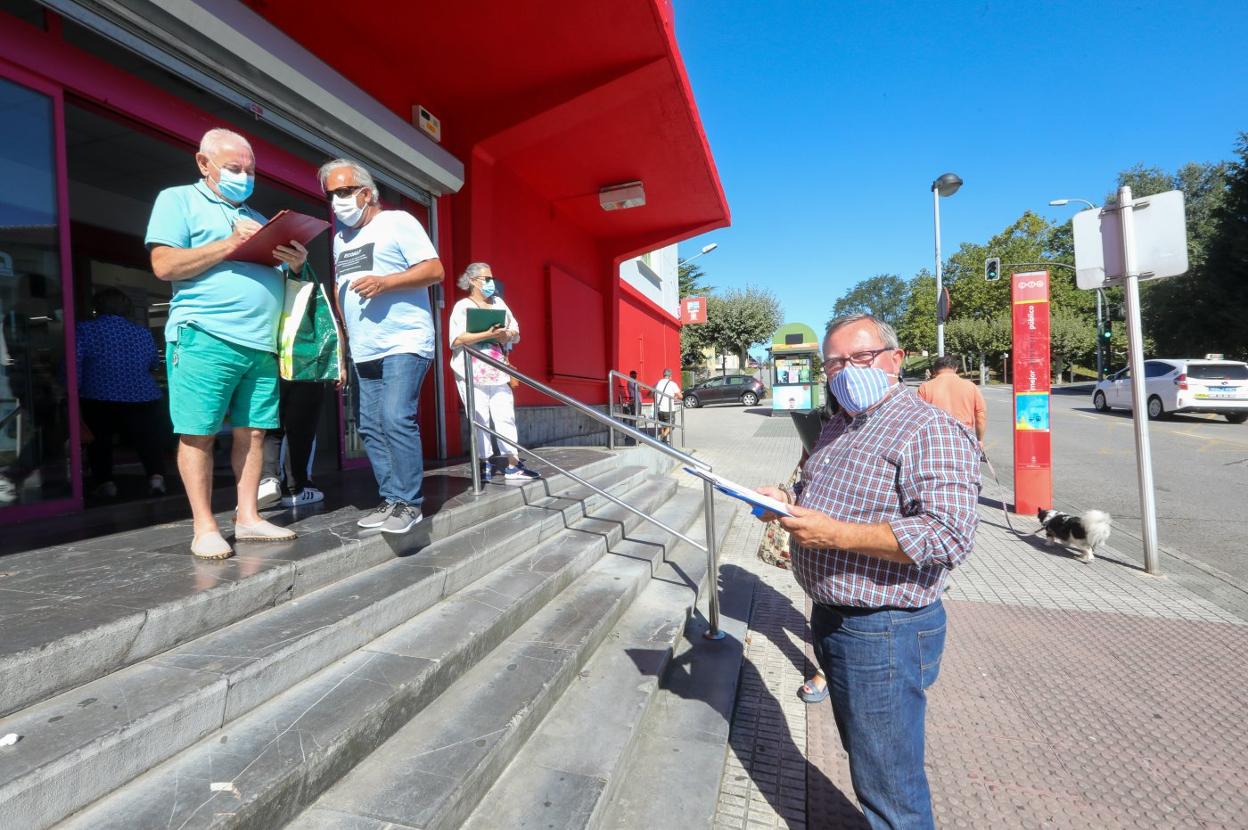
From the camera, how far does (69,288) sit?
11.2 feet

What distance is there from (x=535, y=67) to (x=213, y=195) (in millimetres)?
4150

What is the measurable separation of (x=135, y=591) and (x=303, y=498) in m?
1.56

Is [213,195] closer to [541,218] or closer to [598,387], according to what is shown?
[541,218]

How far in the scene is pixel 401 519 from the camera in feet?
8.84

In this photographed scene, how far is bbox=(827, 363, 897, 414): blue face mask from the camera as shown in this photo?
5.28 ft

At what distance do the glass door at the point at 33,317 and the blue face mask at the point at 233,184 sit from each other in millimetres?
1962

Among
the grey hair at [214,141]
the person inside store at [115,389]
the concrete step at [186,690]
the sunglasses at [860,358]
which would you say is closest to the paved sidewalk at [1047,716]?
the concrete step at [186,690]

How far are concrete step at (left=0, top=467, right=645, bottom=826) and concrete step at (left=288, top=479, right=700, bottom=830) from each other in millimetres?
378

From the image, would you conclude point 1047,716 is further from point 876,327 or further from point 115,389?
point 115,389

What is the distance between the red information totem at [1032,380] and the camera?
6207 mm

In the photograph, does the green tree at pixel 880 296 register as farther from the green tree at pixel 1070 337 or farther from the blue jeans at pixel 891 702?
the blue jeans at pixel 891 702

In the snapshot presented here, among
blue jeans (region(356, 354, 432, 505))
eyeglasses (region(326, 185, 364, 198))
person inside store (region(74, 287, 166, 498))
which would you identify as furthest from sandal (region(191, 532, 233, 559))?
person inside store (region(74, 287, 166, 498))

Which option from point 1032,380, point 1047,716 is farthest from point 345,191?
point 1032,380

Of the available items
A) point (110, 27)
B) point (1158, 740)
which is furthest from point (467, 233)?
point (1158, 740)
